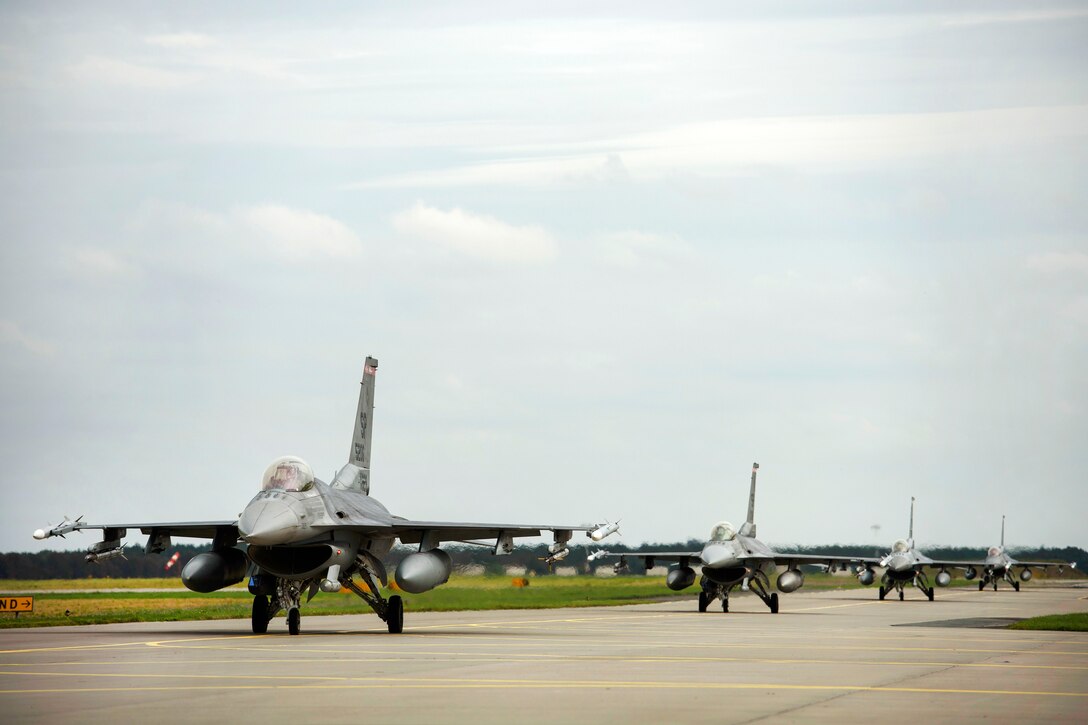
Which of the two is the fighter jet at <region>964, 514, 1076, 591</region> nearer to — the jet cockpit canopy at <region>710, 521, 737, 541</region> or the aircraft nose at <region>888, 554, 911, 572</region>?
the aircraft nose at <region>888, 554, 911, 572</region>

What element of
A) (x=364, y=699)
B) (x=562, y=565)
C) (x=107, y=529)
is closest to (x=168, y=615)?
(x=107, y=529)

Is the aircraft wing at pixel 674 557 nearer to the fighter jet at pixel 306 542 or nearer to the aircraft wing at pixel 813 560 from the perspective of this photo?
the aircraft wing at pixel 813 560

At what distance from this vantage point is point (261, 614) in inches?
1050

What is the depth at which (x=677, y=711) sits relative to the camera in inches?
523

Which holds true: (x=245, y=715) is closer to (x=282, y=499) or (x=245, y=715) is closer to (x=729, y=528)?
(x=282, y=499)

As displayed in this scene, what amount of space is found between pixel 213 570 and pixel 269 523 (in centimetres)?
357

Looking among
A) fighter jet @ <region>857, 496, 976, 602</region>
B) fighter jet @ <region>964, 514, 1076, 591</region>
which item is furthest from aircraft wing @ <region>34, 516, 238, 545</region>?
fighter jet @ <region>964, 514, 1076, 591</region>

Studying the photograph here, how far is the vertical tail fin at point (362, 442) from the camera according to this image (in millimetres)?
31703

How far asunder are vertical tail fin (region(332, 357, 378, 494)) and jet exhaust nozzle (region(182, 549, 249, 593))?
11.0 ft

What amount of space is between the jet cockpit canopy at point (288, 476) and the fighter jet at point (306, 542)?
19 mm

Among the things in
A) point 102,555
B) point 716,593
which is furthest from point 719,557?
point 102,555

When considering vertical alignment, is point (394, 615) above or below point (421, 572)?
below

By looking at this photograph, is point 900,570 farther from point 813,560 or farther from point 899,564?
point 813,560

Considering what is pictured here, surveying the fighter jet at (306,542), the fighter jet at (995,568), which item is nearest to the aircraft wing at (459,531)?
the fighter jet at (306,542)
